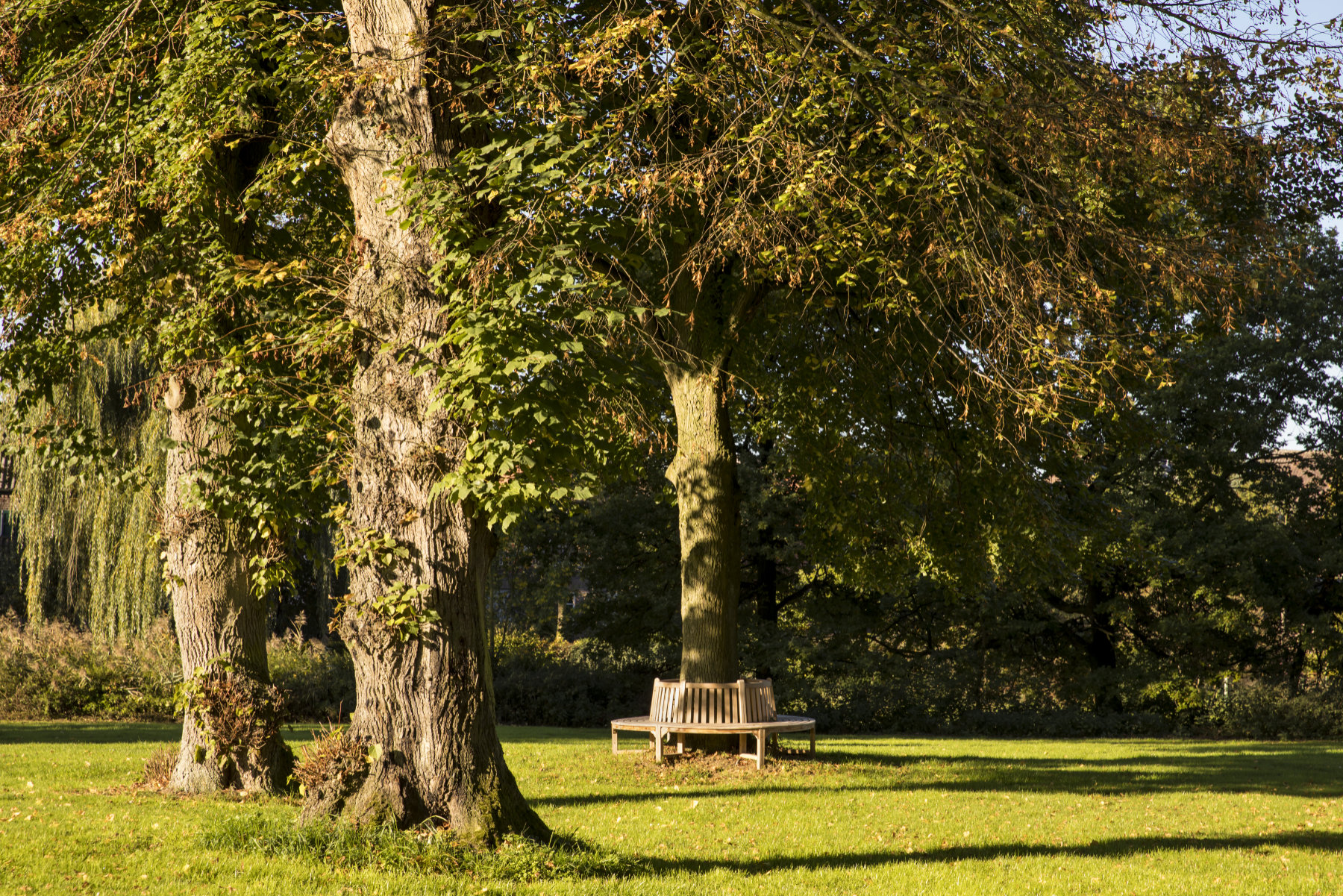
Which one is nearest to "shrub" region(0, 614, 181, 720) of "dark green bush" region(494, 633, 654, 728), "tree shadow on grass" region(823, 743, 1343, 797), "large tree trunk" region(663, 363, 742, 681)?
"dark green bush" region(494, 633, 654, 728)

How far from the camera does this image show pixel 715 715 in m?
11.7

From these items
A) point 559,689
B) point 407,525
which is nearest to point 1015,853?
point 407,525

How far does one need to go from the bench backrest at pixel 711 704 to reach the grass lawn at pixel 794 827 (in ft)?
1.69

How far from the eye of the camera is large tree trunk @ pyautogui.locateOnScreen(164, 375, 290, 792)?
9.24m

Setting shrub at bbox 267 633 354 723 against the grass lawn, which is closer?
the grass lawn

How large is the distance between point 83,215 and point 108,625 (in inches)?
506

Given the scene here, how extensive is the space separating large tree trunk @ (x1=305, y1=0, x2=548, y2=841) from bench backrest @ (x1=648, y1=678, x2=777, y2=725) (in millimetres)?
5189

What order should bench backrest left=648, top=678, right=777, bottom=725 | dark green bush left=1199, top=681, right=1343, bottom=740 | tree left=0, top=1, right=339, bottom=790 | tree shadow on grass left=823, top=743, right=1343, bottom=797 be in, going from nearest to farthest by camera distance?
tree left=0, top=1, right=339, bottom=790 < tree shadow on grass left=823, top=743, right=1343, bottom=797 < bench backrest left=648, top=678, right=777, bottom=725 < dark green bush left=1199, top=681, right=1343, bottom=740

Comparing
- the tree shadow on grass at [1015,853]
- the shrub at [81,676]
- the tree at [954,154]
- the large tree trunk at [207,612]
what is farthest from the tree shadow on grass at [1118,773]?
the shrub at [81,676]

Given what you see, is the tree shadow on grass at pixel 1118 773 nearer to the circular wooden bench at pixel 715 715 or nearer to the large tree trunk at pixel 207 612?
the circular wooden bench at pixel 715 715

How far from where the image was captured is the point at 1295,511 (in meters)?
23.1

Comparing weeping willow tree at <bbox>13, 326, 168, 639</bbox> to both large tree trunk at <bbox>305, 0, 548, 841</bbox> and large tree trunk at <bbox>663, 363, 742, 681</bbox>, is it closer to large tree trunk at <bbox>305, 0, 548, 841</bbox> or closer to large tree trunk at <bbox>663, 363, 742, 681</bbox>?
large tree trunk at <bbox>663, 363, 742, 681</bbox>

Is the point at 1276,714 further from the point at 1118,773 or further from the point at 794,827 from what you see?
the point at 794,827

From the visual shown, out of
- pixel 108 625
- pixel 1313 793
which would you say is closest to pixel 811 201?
pixel 1313 793
